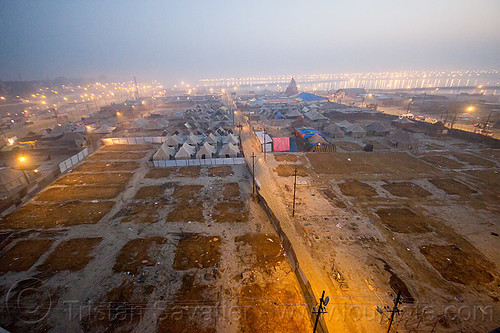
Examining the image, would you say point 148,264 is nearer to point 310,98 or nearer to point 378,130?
point 378,130

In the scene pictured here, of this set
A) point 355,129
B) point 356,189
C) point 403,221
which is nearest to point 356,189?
point 356,189

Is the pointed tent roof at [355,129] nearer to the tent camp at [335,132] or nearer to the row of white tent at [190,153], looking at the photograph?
the tent camp at [335,132]

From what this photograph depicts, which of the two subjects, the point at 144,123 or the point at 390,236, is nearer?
the point at 390,236

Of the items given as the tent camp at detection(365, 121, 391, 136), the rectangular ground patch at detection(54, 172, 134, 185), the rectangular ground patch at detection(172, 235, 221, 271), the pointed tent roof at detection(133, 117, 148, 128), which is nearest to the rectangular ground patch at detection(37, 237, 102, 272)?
the rectangular ground patch at detection(172, 235, 221, 271)

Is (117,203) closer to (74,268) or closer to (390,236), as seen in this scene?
(74,268)

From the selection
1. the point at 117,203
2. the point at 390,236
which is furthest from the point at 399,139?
the point at 117,203
